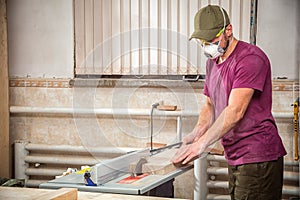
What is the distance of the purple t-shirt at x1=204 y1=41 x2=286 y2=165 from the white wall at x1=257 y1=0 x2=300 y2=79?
387 mm

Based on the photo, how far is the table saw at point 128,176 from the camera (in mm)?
1015

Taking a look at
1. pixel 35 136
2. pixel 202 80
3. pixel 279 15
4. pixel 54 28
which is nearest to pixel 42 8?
pixel 54 28

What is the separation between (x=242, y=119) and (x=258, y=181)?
151 mm

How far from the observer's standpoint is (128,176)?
111 cm

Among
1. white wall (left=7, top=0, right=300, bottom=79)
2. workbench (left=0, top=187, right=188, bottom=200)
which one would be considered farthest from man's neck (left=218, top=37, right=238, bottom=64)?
white wall (left=7, top=0, right=300, bottom=79)

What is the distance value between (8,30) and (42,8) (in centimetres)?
15

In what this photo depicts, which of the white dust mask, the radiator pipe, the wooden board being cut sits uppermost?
the white dust mask

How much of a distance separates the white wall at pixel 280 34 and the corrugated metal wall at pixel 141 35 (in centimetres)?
5

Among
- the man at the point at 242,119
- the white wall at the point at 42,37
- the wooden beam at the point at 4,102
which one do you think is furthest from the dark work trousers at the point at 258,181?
the wooden beam at the point at 4,102

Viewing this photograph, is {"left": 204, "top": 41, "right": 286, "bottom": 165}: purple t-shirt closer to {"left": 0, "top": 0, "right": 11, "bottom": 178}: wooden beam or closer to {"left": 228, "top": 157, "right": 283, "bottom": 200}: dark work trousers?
{"left": 228, "top": 157, "right": 283, "bottom": 200}: dark work trousers

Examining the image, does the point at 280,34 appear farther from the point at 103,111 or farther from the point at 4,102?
the point at 4,102

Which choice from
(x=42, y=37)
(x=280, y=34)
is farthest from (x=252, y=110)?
(x=42, y=37)

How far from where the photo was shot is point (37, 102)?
67.5 inches

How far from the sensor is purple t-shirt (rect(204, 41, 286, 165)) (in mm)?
1087
